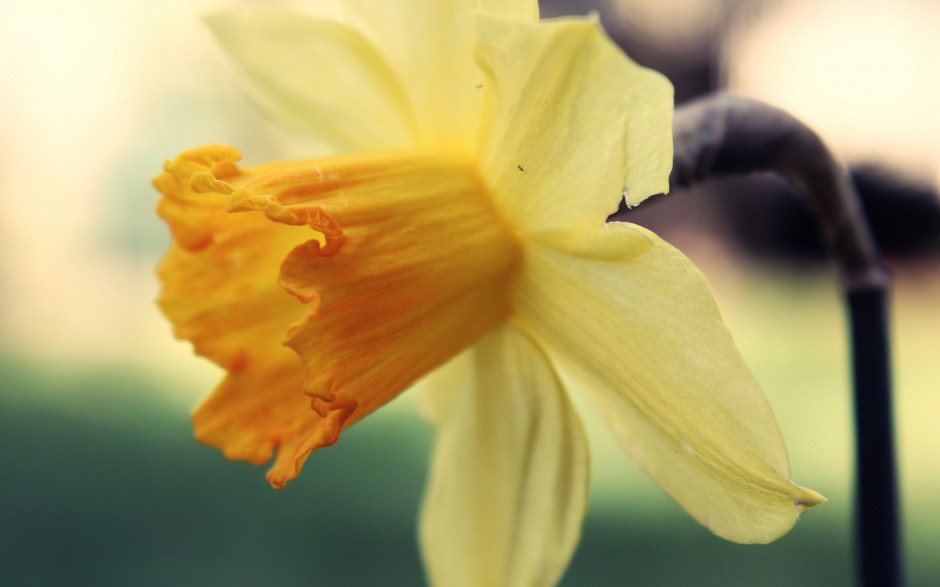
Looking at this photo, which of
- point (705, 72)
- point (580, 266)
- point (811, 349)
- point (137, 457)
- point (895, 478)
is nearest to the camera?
point (580, 266)

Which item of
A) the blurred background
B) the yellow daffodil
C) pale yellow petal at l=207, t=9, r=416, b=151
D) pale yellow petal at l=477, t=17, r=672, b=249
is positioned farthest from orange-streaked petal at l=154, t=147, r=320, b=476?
the blurred background

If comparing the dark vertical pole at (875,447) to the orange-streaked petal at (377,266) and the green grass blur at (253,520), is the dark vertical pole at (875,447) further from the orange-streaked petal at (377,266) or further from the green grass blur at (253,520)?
the green grass blur at (253,520)

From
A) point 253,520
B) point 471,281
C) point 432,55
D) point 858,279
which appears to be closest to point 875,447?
point 858,279

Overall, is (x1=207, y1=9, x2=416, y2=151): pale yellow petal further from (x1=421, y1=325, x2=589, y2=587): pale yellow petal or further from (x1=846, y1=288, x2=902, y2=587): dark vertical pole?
(x1=846, y1=288, x2=902, y2=587): dark vertical pole

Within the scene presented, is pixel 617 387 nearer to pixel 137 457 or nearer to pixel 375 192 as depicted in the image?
pixel 375 192

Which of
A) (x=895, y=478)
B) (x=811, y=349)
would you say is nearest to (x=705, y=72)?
(x=811, y=349)

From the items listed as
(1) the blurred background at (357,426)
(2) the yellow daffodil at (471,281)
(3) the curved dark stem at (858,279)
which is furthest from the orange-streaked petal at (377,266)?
(1) the blurred background at (357,426)
